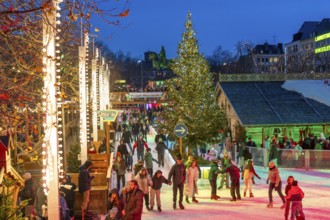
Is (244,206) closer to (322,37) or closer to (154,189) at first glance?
(154,189)

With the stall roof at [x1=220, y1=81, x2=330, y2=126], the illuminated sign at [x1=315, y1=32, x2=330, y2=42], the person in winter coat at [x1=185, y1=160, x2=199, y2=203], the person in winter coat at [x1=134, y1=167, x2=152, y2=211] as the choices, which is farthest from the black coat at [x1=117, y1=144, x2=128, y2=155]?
the illuminated sign at [x1=315, y1=32, x2=330, y2=42]

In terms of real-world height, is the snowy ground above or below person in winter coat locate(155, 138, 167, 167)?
below

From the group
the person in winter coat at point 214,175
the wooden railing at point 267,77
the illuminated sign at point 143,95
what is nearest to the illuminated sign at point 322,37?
the illuminated sign at point 143,95

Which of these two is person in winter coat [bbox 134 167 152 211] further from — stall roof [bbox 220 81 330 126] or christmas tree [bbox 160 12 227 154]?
stall roof [bbox 220 81 330 126]

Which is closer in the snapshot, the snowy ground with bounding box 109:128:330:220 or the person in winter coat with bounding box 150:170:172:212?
the snowy ground with bounding box 109:128:330:220

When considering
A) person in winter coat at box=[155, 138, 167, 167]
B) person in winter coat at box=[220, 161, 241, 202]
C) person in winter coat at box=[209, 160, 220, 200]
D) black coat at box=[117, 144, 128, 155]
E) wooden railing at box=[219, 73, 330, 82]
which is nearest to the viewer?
person in winter coat at box=[220, 161, 241, 202]

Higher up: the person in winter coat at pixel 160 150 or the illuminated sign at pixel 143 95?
the illuminated sign at pixel 143 95

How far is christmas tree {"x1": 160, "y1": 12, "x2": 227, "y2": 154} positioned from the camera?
2738 cm

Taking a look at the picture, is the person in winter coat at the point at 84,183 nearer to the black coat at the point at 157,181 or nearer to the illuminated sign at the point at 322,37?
the black coat at the point at 157,181

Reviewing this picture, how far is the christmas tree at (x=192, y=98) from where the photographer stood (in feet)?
89.8

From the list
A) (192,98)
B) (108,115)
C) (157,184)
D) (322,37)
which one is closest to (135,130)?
(192,98)

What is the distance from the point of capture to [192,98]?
2762 centimetres

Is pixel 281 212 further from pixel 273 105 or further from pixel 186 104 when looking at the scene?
pixel 273 105

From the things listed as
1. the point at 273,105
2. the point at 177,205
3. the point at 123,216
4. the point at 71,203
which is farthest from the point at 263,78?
the point at 123,216
